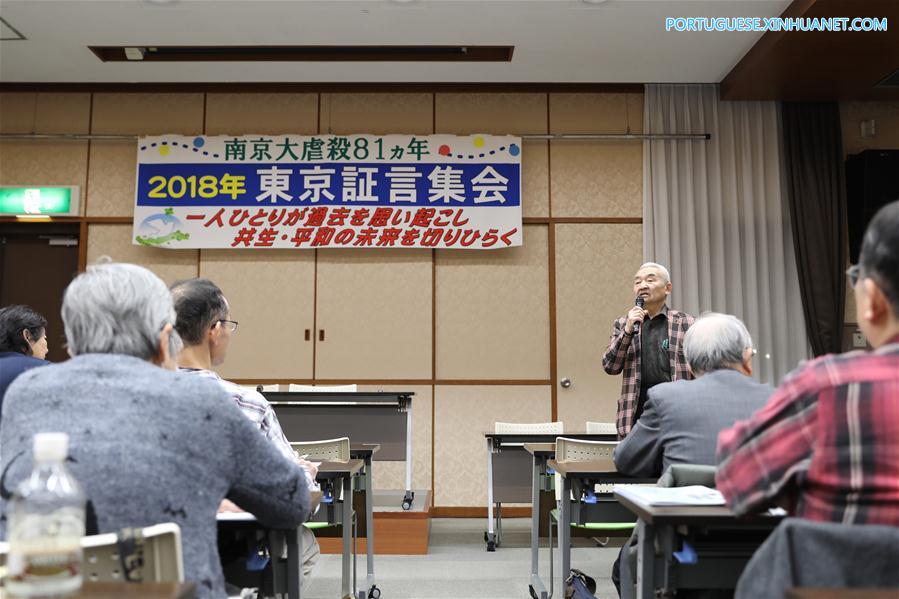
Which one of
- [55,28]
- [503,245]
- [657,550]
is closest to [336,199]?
[503,245]

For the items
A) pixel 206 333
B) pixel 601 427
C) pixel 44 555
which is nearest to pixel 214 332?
pixel 206 333

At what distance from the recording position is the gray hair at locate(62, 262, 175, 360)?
1477 mm

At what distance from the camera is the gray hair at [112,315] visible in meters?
1.48

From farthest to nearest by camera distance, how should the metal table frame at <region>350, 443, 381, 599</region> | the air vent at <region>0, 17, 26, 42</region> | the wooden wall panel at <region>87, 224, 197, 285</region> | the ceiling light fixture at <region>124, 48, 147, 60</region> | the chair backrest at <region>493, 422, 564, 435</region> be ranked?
1. the wooden wall panel at <region>87, 224, 197, 285</region>
2. the ceiling light fixture at <region>124, 48, 147, 60</region>
3. the air vent at <region>0, 17, 26, 42</region>
4. the chair backrest at <region>493, 422, 564, 435</region>
5. the metal table frame at <region>350, 443, 381, 599</region>

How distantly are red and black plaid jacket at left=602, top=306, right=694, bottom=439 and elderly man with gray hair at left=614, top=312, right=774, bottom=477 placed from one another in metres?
1.64

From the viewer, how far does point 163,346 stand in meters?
1.53

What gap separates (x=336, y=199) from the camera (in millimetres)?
6582

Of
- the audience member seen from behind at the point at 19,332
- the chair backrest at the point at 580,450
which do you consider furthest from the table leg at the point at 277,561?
the audience member seen from behind at the point at 19,332

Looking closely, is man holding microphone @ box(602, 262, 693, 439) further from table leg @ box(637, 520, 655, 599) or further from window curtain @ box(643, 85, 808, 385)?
window curtain @ box(643, 85, 808, 385)

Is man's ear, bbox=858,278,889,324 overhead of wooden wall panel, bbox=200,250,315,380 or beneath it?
beneath

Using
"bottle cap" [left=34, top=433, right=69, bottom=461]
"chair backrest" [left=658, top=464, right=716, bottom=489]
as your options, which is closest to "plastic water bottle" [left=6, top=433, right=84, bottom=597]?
"bottle cap" [left=34, top=433, right=69, bottom=461]

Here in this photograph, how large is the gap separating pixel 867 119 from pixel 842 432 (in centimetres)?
651

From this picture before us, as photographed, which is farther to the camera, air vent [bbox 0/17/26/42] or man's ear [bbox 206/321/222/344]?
air vent [bbox 0/17/26/42]

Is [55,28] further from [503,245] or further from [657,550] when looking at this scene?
[657,550]
